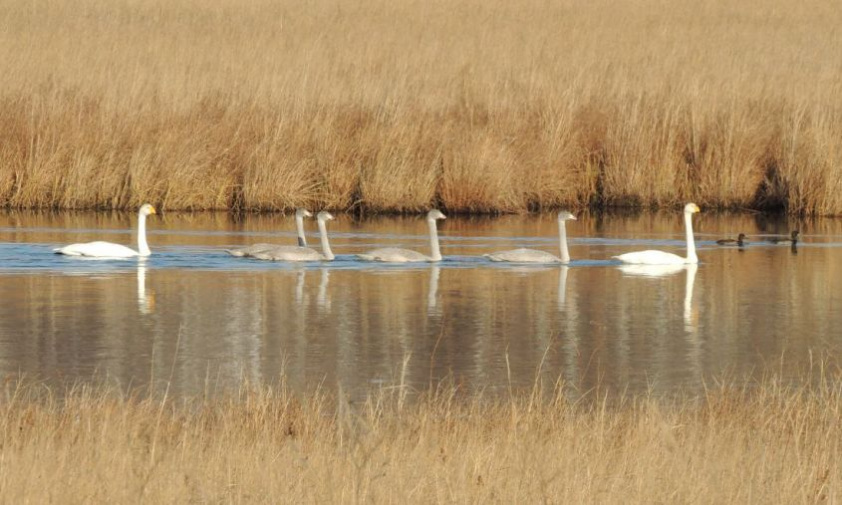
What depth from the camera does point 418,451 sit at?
671 centimetres

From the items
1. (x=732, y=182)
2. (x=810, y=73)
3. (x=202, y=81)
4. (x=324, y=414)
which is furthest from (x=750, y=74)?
(x=324, y=414)

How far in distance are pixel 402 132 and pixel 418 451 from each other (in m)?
13.9

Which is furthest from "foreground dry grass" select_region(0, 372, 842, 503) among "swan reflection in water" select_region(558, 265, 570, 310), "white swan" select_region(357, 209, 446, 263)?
"white swan" select_region(357, 209, 446, 263)

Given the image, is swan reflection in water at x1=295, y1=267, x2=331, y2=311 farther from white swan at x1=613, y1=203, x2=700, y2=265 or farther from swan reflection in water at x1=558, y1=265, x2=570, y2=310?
white swan at x1=613, y1=203, x2=700, y2=265

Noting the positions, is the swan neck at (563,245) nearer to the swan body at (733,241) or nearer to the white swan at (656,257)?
the white swan at (656,257)

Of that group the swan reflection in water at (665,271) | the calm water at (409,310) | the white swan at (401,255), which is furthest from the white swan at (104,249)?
the swan reflection in water at (665,271)

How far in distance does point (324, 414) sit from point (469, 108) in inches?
561

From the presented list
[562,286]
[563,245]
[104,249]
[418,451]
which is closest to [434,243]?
[563,245]

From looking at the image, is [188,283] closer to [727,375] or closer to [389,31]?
[727,375]

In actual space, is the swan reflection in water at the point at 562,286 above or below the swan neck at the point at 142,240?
below

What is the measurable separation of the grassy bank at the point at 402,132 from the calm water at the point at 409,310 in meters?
1.15

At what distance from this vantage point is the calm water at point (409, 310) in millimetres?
9906

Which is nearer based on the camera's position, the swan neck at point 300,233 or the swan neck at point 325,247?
the swan neck at point 325,247

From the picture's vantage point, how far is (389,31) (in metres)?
31.3
